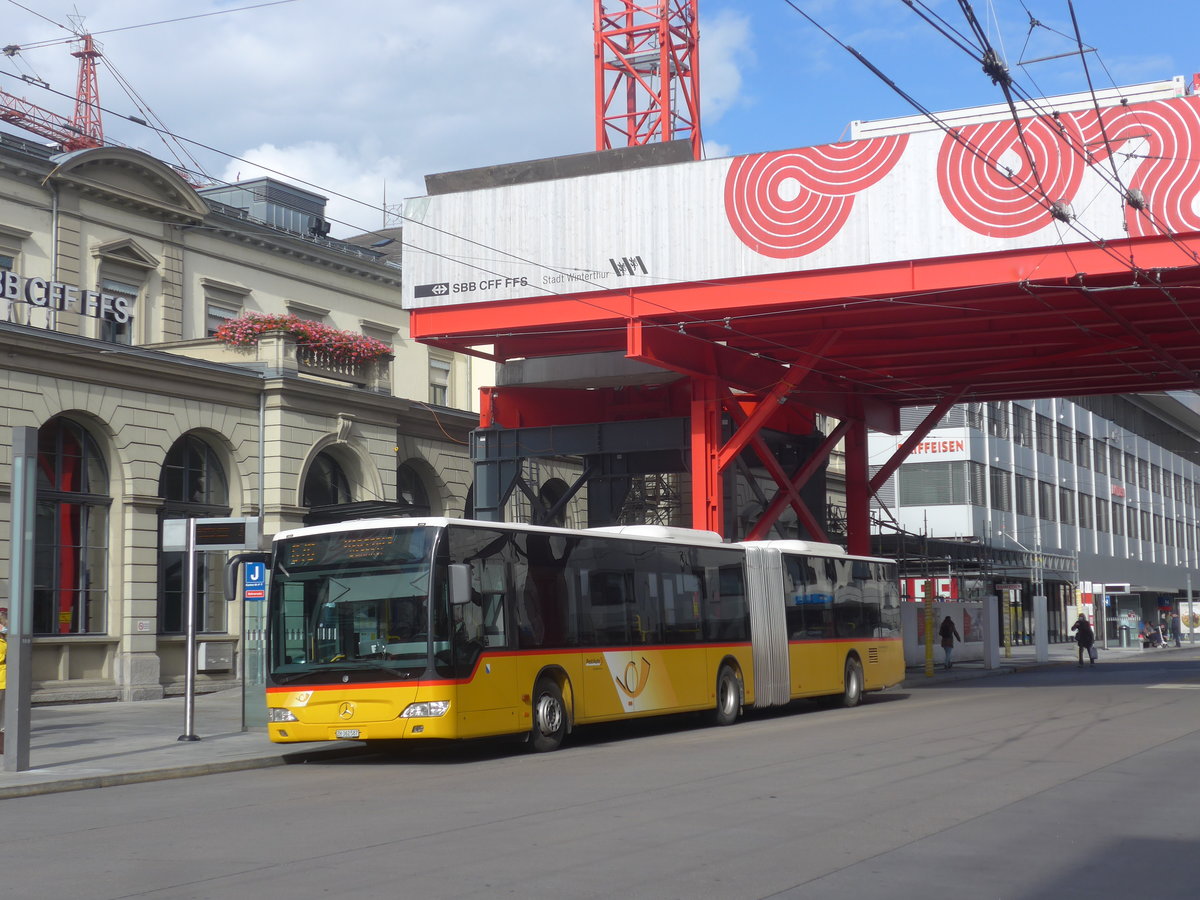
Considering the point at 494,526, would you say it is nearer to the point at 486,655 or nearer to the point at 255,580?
the point at 486,655

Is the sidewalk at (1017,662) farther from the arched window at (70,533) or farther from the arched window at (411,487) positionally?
the arched window at (70,533)

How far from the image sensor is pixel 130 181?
3272 cm

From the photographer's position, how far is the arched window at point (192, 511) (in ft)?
101

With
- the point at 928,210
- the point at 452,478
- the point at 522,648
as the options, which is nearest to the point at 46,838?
the point at 522,648

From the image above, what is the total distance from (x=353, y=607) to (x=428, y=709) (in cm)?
161

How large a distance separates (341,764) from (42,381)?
42.0ft

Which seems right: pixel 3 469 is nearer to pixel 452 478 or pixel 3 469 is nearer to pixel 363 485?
pixel 363 485

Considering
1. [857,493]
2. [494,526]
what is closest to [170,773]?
[494,526]

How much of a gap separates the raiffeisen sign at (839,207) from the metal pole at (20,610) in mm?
16822

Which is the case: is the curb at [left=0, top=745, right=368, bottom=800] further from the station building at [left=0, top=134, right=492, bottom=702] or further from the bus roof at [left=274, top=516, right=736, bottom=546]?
the station building at [left=0, top=134, right=492, bottom=702]

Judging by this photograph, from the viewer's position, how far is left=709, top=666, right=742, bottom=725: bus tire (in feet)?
76.6

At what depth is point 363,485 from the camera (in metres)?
34.8

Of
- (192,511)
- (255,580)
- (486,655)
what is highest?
(192,511)

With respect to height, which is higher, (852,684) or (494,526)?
(494,526)
